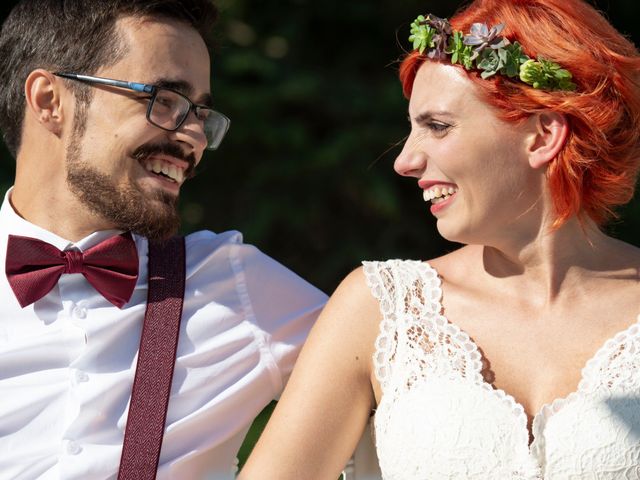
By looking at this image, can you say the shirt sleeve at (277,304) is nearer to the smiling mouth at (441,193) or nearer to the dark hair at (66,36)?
the smiling mouth at (441,193)

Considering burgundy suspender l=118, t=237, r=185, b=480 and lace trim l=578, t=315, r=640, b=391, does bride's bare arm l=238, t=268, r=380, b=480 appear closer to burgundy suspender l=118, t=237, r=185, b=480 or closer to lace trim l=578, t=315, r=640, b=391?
burgundy suspender l=118, t=237, r=185, b=480

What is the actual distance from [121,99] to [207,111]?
247 mm

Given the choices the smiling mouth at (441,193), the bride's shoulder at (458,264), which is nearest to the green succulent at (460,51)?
the smiling mouth at (441,193)

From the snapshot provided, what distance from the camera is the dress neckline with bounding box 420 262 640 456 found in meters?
2.56

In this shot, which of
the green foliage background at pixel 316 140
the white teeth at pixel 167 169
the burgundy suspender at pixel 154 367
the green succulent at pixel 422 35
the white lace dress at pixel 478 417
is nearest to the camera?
the white lace dress at pixel 478 417

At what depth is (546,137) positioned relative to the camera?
271cm

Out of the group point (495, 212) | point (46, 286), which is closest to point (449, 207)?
point (495, 212)

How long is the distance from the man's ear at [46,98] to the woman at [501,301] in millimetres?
929

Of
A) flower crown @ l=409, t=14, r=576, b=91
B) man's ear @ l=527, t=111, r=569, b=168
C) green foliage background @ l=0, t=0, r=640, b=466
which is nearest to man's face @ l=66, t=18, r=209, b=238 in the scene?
flower crown @ l=409, t=14, r=576, b=91

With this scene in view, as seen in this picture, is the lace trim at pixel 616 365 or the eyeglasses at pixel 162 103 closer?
the lace trim at pixel 616 365

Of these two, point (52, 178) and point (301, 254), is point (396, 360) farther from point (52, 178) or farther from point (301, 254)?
point (301, 254)

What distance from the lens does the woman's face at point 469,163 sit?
2.67 metres

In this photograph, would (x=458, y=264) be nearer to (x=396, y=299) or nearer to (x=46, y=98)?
(x=396, y=299)

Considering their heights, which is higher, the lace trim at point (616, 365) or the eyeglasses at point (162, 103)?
the eyeglasses at point (162, 103)
